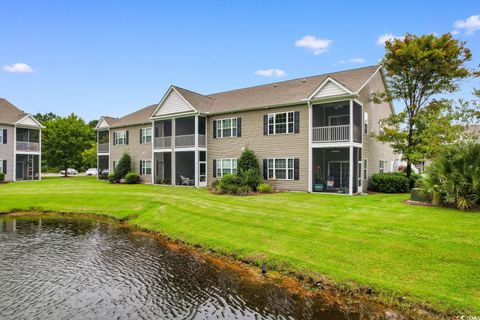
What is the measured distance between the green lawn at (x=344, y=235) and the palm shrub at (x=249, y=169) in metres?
3.17

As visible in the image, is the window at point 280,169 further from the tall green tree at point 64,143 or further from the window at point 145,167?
the tall green tree at point 64,143

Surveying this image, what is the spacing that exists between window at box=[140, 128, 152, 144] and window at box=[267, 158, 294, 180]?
14.7m

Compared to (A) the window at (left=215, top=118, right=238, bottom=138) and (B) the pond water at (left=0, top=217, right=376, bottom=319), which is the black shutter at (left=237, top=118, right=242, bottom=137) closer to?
(A) the window at (left=215, top=118, right=238, bottom=138)

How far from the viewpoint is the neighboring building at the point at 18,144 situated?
31.8m

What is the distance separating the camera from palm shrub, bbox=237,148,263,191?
20.4m

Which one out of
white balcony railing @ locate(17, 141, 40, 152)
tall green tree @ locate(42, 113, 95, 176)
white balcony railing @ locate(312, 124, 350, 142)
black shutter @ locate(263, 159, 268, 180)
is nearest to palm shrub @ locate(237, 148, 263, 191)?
black shutter @ locate(263, 159, 268, 180)

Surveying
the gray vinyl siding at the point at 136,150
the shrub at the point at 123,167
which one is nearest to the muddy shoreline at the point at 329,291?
the gray vinyl siding at the point at 136,150

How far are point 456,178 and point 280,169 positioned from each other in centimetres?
1088

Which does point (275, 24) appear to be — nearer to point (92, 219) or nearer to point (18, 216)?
point (92, 219)

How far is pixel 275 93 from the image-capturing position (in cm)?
2388

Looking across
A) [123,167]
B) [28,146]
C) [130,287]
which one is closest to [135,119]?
[123,167]

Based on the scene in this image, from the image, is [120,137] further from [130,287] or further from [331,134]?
[130,287]

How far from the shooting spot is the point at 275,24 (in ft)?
74.3

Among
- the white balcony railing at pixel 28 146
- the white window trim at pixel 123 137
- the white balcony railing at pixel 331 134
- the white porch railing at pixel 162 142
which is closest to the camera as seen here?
the white balcony railing at pixel 331 134
